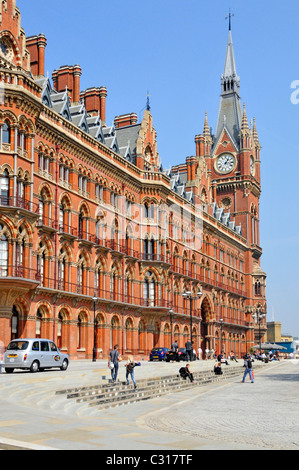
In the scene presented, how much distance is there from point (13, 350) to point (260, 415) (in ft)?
52.2

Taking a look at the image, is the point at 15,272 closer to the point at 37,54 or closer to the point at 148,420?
the point at 37,54

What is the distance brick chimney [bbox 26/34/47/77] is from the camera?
5206 cm

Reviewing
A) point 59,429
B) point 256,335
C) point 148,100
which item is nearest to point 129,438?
point 59,429

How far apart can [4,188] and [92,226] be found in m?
13.4

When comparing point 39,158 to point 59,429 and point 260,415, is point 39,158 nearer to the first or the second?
point 260,415

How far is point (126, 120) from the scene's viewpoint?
72750mm

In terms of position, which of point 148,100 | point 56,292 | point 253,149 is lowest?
point 56,292

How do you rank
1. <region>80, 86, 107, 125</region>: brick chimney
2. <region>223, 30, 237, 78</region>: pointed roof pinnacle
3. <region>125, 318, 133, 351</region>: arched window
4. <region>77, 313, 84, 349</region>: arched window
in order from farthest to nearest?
<region>223, 30, 237, 78</region>: pointed roof pinnacle, <region>80, 86, 107, 125</region>: brick chimney, <region>125, 318, 133, 351</region>: arched window, <region>77, 313, 84, 349</region>: arched window

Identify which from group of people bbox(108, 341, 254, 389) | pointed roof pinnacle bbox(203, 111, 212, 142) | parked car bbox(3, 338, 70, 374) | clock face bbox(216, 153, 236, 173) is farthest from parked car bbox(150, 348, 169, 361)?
pointed roof pinnacle bbox(203, 111, 212, 142)

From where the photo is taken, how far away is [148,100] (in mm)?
69062

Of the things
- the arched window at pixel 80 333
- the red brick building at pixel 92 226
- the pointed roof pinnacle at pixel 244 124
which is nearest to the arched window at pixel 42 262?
the red brick building at pixel 92 226

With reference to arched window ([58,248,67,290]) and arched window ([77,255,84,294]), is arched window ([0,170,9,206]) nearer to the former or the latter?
arched window ([58,248,67,290])

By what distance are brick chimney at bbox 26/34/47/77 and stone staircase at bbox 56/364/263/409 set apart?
30218 mm

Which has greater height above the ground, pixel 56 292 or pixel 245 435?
pixel 56 292
